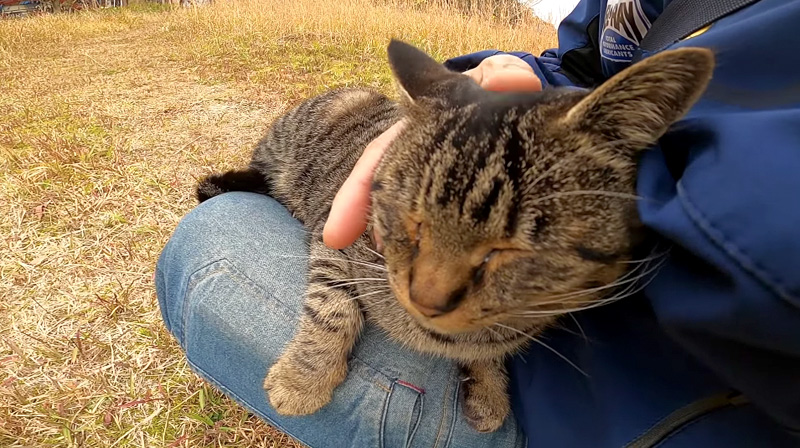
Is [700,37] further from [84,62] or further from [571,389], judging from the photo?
[84,62]

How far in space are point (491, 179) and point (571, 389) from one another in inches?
23.2

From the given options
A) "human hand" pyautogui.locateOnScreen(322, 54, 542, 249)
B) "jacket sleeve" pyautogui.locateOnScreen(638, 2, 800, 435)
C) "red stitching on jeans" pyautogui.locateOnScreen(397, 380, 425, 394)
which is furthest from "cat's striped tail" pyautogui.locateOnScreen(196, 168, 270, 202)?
"jacket sleeve" pyautogui.locateOnScreen(638, 2, 800, 435)

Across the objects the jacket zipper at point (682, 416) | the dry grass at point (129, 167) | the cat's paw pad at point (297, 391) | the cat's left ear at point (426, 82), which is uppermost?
the cat's left ear at point (426, 82)

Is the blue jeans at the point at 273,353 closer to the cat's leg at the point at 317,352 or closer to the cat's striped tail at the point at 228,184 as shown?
the cat's leg at the point at 317,352

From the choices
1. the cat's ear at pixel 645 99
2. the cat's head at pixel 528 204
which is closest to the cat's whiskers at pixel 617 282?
the cat's head at pixel 528 204

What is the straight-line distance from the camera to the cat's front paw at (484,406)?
1363 millimetres

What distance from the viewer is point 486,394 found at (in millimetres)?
1391

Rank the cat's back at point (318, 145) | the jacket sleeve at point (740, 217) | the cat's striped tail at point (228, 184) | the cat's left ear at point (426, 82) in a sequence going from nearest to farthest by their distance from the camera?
the jacket sleeve at point (740, 217)
the cat's left ear at point (426, 82)
the cat's back at point (318, 145)
the cat's striped tail at point (228, 184)

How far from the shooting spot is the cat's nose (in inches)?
40.1

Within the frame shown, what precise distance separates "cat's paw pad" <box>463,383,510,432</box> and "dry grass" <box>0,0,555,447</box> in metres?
0.95

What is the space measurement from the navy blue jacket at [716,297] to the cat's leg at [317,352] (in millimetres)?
573

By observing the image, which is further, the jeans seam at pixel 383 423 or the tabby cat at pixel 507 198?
the jeans seam at pixel 383 423

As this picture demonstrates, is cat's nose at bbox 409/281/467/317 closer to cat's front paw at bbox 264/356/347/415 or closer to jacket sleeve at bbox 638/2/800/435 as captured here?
jacket sleeve at bbox 638/2/800/435

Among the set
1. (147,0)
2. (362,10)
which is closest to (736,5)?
(362,10)
